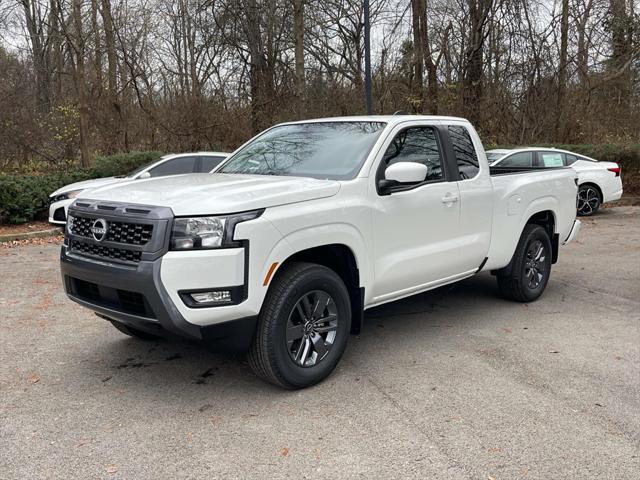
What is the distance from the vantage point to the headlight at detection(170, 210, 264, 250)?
3590mm

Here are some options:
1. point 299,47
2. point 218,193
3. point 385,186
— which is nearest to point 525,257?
point 385,186

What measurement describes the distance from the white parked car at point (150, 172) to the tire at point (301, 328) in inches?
275

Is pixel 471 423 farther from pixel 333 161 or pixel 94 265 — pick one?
pixel 94 265

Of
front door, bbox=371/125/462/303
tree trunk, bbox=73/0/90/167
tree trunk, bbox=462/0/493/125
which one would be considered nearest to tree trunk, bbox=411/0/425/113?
tree trunk, bbox=462/0/493/125

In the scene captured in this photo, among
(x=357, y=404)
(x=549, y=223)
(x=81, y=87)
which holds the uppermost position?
(x=81, y=87)

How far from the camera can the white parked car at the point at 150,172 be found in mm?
10633

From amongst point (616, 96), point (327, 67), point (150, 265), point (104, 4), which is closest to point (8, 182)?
point (104, 4)

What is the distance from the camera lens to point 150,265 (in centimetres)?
356

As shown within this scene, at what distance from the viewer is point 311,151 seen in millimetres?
4945

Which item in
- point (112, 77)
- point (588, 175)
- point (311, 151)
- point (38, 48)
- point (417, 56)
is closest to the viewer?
point (311, 151)

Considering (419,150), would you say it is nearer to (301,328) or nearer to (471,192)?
(471,192)

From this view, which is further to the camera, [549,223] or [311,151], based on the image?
[549,223]

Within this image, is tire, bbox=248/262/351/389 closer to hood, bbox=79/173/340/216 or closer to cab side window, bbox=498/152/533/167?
hood, bbox=79/173/340/216

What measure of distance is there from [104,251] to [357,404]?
1938 millimetres
